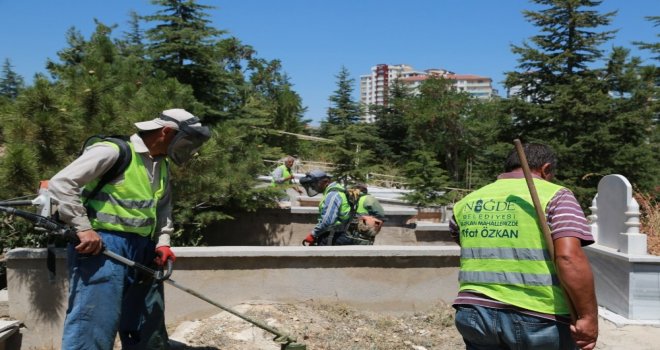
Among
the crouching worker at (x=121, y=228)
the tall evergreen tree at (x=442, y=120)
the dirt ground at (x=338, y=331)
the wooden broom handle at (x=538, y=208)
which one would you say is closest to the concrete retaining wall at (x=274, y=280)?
the dirt ground at (x=338, y=331)

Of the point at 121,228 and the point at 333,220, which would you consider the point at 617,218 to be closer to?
the point at 333,220

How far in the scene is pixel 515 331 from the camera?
8.18 feet

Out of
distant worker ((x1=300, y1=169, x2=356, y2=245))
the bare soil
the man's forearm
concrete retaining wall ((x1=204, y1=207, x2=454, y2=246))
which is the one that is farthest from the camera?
concrete retaining wall ((x1=204, y1=207, x2=454, y2=246))

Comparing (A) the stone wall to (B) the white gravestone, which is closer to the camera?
(A) the stone wall

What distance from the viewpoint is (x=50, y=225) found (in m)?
3.16

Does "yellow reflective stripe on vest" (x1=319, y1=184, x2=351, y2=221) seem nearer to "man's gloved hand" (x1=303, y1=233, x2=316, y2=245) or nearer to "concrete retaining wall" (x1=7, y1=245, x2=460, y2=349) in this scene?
"man's gloved hand" (x1=303, y1=233, x2=316, y2=245)

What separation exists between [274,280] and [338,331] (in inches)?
29.8

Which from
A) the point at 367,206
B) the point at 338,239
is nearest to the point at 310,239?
the point at 338,239

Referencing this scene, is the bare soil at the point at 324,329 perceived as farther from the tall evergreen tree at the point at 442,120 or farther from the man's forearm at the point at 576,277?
the tall evergreen tree at the point at 442,120

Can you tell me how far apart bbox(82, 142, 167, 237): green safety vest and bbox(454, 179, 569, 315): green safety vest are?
6.23 feet

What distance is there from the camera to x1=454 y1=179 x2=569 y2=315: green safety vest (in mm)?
2480

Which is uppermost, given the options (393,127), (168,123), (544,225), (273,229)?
(393,127)

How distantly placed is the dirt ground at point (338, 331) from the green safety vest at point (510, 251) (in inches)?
89.7

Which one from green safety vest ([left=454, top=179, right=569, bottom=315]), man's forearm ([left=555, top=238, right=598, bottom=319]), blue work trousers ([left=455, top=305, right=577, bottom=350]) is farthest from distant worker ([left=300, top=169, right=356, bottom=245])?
man's forearm ([left=555, top=238, right=598, bottom=319])
